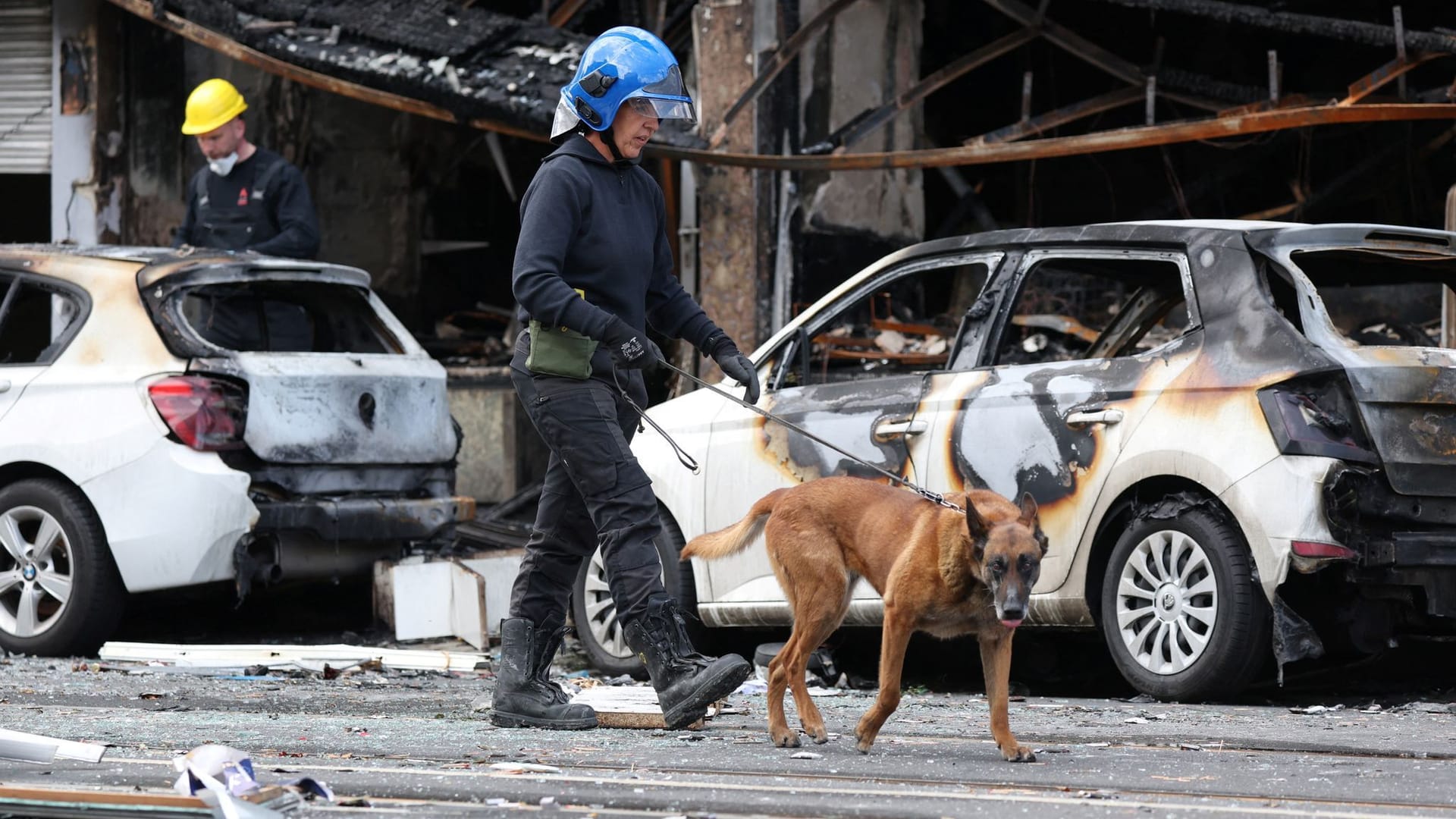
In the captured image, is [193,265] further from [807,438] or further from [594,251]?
[594,251]

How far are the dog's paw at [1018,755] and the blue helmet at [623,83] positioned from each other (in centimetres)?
215

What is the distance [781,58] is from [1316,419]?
5.06 metres

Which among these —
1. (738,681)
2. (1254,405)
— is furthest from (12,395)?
(1254,405)

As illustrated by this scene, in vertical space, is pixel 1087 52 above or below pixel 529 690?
above

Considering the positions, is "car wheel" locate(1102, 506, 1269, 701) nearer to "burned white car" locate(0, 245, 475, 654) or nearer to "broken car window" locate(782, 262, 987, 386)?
"broken car window" locate(782, 262, 987, 386)

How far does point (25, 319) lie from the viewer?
9984 mm

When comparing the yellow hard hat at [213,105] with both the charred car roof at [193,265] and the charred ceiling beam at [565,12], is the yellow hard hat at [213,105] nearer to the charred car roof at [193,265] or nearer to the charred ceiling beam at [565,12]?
the charred car roof at [193,265]

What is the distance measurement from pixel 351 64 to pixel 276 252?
179 centimetres

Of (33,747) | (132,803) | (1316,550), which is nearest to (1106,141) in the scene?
(1316,550)

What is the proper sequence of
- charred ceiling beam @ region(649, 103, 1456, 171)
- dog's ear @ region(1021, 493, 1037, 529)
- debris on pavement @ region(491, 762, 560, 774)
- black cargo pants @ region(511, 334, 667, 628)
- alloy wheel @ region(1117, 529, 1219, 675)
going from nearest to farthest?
debris on pavement @ region(491, 762, 560, 774) < dog's ear @ region(1021, 493, 1037, 529) < black cargo pants @ region(511, 334, 667, 628) < alloy wheel @ region(1117, 529, 1219, 675) < charred ceiling beam @ region(649, 103, 1456, 171)

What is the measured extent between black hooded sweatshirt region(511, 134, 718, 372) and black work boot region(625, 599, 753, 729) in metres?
0.82

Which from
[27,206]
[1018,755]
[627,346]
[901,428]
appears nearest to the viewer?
[1018,755]

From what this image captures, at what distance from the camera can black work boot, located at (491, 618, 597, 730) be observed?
6316mm

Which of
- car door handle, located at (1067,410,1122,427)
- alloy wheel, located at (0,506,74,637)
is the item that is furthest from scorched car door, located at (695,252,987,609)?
alloy wheel, located at (0,506,74,637)
